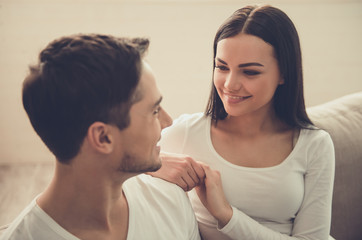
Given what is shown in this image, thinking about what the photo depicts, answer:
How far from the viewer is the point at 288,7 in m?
2.62

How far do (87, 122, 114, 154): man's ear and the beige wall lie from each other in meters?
1.75

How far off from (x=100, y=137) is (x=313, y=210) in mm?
734

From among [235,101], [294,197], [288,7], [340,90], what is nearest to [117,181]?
[235,101]

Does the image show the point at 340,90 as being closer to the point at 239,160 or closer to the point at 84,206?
the point at 239,160

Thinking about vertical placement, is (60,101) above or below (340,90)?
above

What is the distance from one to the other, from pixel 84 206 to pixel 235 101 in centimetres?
55

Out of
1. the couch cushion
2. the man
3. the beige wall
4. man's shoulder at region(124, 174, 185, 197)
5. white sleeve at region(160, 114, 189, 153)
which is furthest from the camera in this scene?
the beige wall

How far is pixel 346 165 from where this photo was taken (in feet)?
5.12

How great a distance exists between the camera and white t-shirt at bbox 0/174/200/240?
0.92 metres

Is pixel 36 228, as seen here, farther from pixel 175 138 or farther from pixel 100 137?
pixel 175 138

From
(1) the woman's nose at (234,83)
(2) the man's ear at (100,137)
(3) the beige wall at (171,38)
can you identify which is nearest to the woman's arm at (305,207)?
(1) the woman's nose at (234,83)

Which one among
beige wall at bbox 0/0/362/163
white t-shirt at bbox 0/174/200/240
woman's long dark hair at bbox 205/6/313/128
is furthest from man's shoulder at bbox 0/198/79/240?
beige wall at bbox 0/0/362/163

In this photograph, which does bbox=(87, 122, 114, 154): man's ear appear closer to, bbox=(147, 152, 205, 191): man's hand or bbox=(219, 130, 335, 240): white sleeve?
bbox=(147, 152, 205, 191): man's hand

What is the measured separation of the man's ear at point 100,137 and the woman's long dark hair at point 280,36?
505mm
